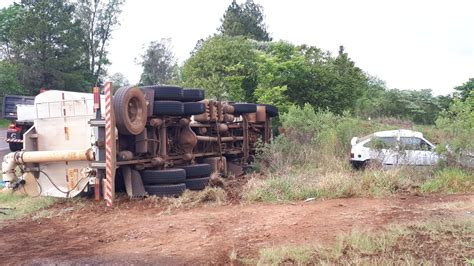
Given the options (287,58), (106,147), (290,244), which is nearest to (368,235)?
(290,244)

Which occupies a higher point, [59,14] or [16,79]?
[59,14]

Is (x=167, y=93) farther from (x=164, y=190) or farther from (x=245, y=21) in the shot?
(x=245, y=21)

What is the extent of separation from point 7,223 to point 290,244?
15.7ft

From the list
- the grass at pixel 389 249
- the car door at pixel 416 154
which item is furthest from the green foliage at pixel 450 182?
the grass at pixel 389 249

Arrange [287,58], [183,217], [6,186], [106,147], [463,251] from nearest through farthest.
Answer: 1. [463,251]
2. [183,217]
3. [106,147]
4. [6,186]
5. [287,58]

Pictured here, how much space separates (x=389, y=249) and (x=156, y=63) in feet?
170

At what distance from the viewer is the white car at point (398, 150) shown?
34.9 feet

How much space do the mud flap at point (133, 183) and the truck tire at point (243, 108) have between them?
4167 millimetres

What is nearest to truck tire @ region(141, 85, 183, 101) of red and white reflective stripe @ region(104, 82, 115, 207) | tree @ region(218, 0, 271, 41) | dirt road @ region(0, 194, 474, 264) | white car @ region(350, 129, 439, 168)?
red and white reflective stripe @ region(104, 82, 115, 207)

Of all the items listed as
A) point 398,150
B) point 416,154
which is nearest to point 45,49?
point 398,150

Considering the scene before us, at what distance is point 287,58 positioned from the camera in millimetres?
24531

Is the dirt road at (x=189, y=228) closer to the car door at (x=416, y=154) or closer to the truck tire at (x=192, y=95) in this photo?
the car door at (x=416, y=154)

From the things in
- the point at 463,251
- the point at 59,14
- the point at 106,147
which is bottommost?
the point at 463,251

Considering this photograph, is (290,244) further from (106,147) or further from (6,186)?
(6,186)
